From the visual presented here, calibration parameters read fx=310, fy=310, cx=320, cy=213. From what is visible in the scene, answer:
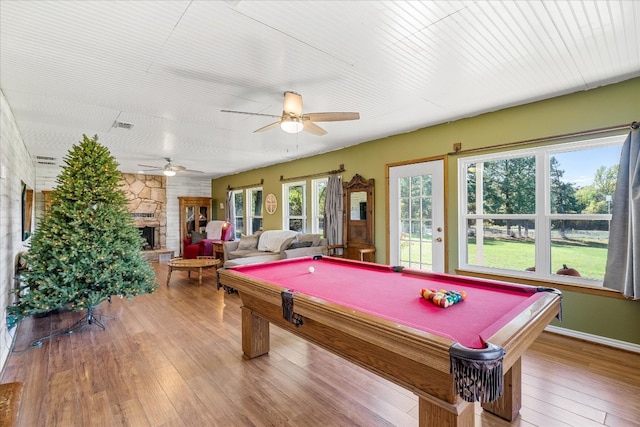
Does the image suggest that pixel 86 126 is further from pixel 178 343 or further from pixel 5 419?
pixel 5 419

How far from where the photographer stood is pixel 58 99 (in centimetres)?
315

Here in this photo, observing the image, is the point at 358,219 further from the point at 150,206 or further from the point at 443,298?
the point at 150,206

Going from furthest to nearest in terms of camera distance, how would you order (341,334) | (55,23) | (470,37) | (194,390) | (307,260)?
(307,260), (194,390), (470,37), (55,23), (341,334)

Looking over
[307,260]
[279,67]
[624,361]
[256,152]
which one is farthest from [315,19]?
[256,152]

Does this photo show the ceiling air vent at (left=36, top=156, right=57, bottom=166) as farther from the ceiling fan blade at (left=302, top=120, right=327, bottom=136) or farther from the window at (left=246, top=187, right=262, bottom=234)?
the ceiling fan blade at (left=302, top=120, right=327, bottom=136)

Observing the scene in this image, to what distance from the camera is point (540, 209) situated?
11.0ft

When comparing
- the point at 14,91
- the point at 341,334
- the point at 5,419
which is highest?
the point at 14,91

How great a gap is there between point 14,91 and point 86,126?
1.21 meters

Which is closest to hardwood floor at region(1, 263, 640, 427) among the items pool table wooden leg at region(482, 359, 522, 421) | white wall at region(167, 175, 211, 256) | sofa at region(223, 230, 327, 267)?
pool table wooden leg at region(482, 359, 522, 421)

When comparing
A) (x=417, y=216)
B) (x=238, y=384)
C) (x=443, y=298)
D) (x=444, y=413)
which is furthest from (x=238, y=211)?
(x=444, y=413)

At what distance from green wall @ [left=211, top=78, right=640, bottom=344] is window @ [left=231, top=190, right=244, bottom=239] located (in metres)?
4.24

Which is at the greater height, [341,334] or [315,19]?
[315,19]

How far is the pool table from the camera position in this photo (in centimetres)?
115

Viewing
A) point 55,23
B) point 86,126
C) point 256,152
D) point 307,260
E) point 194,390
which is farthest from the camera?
point 256,152
